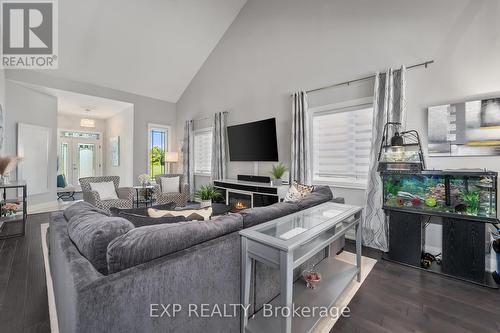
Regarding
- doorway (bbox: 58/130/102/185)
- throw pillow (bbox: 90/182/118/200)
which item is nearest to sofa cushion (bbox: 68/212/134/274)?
throw pillow (bbox: 90/182/118/200)

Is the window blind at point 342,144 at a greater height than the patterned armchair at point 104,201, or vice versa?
the window blind at point 342,144

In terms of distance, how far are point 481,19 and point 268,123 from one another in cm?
302

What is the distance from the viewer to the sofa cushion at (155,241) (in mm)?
1025

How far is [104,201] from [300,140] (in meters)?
3.85

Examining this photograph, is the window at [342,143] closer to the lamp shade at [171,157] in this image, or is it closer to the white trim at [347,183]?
the white trim at [347,183]

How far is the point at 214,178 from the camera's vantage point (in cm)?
566

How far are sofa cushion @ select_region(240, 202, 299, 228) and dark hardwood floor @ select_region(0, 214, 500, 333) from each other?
0.92m

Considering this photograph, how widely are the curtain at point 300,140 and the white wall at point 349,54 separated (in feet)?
0.77

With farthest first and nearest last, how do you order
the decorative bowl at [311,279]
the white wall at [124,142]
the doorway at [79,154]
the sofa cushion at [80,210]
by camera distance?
1. the doorway at [79,154]
2. the white wall at [124,142]
3. the decorative bowl at [311,279]
4. the sofa cushion at [80,210]

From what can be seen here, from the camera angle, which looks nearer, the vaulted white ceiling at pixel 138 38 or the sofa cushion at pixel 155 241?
the sofa cushion at pixel 155 241

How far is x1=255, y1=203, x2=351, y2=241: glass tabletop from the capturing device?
4.81ft

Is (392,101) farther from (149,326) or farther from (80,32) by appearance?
(80,32)


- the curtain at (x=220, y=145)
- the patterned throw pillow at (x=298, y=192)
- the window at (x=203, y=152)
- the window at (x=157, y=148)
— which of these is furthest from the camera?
the window at (x=157, y=148)

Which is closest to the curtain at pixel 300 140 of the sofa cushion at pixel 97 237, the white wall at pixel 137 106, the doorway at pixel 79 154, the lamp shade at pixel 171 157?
the sofa cushion at pixel 97 237
